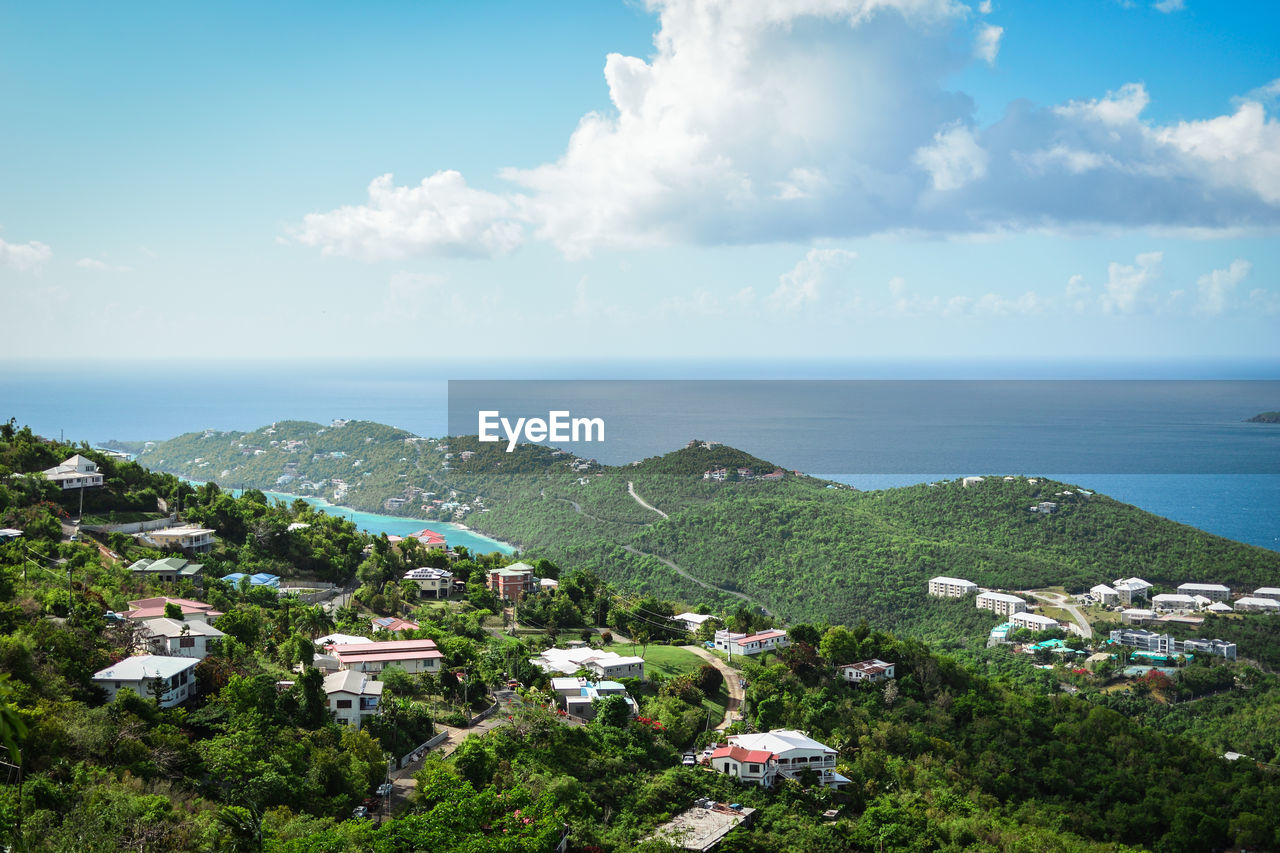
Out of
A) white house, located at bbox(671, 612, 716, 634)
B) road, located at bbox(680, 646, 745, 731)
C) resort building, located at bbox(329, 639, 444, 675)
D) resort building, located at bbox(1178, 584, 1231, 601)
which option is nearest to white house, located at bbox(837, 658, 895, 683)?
road, located at bbox(680, 646, 745, 731)

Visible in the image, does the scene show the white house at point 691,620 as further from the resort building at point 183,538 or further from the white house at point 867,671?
the resort building at point 183,538

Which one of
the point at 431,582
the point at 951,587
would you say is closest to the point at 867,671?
the point at 951,587

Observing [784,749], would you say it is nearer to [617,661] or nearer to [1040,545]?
[617,661]

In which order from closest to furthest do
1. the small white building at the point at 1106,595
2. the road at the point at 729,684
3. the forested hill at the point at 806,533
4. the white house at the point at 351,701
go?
the white house at the point at 351,701 < the road at the point at 729,684 < the small white building at the point at 1106,595 < the forested hill at the point at 806,533

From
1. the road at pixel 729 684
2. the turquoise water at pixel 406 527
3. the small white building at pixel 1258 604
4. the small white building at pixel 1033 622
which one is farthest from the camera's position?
the turquoise water at pixel 406 527

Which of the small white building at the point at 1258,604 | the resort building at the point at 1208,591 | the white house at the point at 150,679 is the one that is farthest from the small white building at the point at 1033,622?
the white house at the point at 150,679

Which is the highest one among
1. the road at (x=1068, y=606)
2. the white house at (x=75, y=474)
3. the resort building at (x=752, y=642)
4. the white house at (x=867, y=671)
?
the white house at (x=75, y=474)

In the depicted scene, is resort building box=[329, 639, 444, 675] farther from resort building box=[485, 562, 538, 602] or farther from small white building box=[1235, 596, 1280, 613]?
small white building box=[1235, 596, 1280, 613]

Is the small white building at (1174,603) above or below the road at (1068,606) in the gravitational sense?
above
